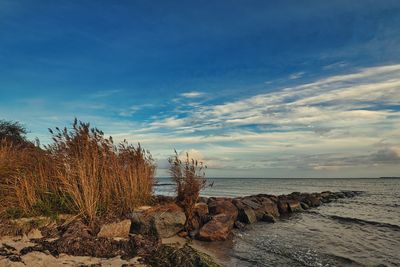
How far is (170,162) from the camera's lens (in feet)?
38.1

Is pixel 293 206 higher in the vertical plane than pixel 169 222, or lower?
lower

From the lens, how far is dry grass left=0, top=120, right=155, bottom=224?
28.7ft

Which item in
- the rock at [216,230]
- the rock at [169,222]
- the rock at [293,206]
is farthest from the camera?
the rock at [293,206]

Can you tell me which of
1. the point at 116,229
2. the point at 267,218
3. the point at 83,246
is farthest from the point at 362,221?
the point at 83,246

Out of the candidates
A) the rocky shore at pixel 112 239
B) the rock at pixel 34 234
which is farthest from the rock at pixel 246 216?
the rock at pixel 34 234

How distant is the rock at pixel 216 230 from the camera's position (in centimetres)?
997

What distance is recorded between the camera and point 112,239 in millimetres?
7691

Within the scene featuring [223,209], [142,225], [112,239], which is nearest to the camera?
[112,239]

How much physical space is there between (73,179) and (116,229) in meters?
1.68

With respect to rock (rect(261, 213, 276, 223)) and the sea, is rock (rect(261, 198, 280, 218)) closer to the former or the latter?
the sea

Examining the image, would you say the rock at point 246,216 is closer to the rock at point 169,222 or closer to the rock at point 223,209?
the rock at point 223,209

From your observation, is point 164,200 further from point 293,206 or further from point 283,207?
point 293,206

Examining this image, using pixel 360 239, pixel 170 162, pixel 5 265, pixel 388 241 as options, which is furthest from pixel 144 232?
pixel 388 241

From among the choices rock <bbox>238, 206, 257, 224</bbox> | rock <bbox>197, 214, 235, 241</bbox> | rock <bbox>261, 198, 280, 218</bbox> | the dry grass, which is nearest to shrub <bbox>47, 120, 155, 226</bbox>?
the dry grass
